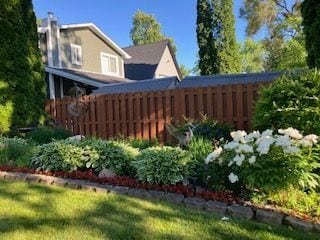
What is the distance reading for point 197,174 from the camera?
16.2 feet

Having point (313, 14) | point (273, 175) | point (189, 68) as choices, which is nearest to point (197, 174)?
point (273, 175)

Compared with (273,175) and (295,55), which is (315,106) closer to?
(273,175)

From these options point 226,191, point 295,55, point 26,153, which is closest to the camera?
point 226,191

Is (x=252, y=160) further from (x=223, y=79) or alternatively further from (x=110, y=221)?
(x=223, y=79)

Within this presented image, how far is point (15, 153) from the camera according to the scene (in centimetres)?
698

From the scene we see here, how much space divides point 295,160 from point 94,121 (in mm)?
7136

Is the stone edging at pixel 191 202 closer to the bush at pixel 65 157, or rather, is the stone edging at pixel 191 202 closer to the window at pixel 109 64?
the bush at pixel 65 157

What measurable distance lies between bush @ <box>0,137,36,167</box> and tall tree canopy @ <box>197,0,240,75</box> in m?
20.2

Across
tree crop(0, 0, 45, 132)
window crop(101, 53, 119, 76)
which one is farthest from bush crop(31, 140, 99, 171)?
window crop(101, 53, 119, 76)

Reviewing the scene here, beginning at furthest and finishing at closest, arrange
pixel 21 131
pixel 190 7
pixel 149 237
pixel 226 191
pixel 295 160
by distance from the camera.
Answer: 1. pixel 190 7
2. pixel 21 131
3. pixel 226 191
4. pixel 295 160
5. pixel 149 237

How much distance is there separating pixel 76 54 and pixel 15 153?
1612 cm

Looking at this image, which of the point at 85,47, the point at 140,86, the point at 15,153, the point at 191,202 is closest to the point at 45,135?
the point at 15,153

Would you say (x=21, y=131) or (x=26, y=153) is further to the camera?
(x=21, y=131)

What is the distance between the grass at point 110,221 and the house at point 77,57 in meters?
14.9
